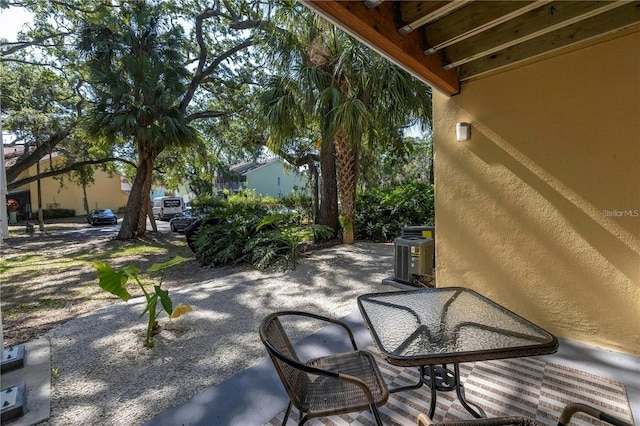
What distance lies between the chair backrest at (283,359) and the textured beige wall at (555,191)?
240 centimetres

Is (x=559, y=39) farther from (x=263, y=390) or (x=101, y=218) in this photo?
(x=101, y=218)

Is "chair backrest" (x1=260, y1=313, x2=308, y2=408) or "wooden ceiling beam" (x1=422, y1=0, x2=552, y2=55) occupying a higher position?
"wooden ceiling beam" (x1=422, y1=0, x2=552, y2=55)

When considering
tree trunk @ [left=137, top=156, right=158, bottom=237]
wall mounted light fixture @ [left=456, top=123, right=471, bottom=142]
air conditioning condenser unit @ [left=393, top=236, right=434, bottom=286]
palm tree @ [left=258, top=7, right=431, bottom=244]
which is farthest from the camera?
tree trunk @ [left=137, top=156, right=158, bottom=237]

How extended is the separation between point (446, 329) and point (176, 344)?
2.59 meters

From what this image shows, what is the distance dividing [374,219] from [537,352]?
28.3ft

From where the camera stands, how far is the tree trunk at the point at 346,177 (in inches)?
313

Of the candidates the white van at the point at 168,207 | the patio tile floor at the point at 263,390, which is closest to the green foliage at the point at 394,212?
the patio tile floor at the point at 263,390

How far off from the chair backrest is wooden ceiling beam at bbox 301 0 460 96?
6.33 ft

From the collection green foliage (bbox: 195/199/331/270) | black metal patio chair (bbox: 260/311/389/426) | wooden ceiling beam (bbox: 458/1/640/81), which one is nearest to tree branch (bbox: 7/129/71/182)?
green foliage (bbox: 195/199/331/270)

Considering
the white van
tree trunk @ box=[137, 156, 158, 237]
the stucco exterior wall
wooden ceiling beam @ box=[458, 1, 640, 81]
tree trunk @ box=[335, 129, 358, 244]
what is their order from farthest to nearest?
1. the stucco exterior wall
2. the white van
3. tree trunk @ box=[137, 156, 158, 237]
4. tree trunk @ box=[335, 129, 358, 244]
5. wooden ceiling beam @ box=[458, 1, 640, 81]

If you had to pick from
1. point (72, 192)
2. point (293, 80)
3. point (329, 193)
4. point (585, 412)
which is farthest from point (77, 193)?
point (585, 412)

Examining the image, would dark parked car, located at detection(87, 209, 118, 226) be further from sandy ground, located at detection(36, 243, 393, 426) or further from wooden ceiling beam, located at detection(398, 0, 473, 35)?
wooden ceiling beam, located at detection(398, 0, 473, 35)

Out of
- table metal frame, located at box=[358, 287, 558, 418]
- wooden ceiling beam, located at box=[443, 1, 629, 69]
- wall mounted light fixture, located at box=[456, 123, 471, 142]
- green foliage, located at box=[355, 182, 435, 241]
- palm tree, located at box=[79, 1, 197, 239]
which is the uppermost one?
palm tree, located at box=[79, 1, 197, 239]

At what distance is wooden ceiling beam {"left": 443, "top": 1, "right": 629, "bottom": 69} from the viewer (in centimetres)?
227
